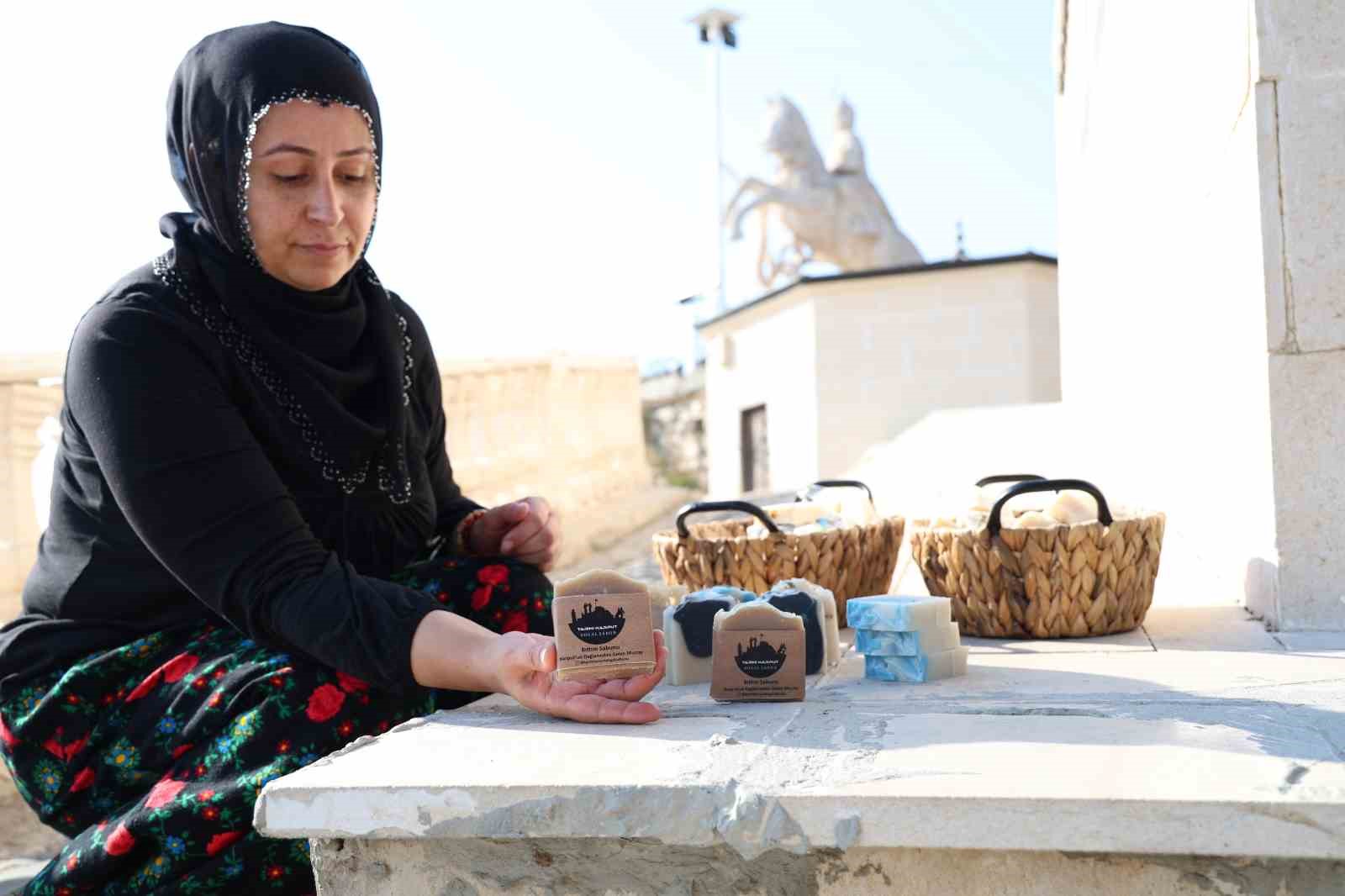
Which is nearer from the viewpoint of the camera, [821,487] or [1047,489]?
[1047,489]

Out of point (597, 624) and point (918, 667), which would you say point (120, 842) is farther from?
point (918, 667)

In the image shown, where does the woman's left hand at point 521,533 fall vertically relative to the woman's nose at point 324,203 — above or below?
below

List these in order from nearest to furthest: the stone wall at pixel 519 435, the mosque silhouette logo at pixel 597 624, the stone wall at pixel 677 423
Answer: the mosque silhouette logo at pixel 597 624 → the stone wall at pixel 519 435 → the stone wall at pixel 677 423

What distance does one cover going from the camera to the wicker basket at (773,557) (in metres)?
2.28

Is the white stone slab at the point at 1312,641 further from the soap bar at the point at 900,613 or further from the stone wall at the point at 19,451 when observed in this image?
the stone wall at the point at 19,451

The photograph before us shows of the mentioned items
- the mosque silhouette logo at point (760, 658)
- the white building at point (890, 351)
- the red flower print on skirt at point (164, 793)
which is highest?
the white building at point (890, 351)

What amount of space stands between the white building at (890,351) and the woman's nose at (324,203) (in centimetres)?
936

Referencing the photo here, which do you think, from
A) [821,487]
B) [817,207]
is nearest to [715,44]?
[817,207]

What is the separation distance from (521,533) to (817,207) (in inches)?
973

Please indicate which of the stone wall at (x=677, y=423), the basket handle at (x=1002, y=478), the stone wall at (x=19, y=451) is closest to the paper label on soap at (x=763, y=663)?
the basket handle at (x=1002, y=478)

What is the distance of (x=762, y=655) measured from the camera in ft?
5.23

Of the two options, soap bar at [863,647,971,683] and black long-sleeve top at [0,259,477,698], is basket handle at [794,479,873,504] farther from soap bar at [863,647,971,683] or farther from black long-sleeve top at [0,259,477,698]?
black long-sleeve top at [0,259,477,698]

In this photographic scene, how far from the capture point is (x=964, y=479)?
599 cm

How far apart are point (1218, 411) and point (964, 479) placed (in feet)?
11.5
